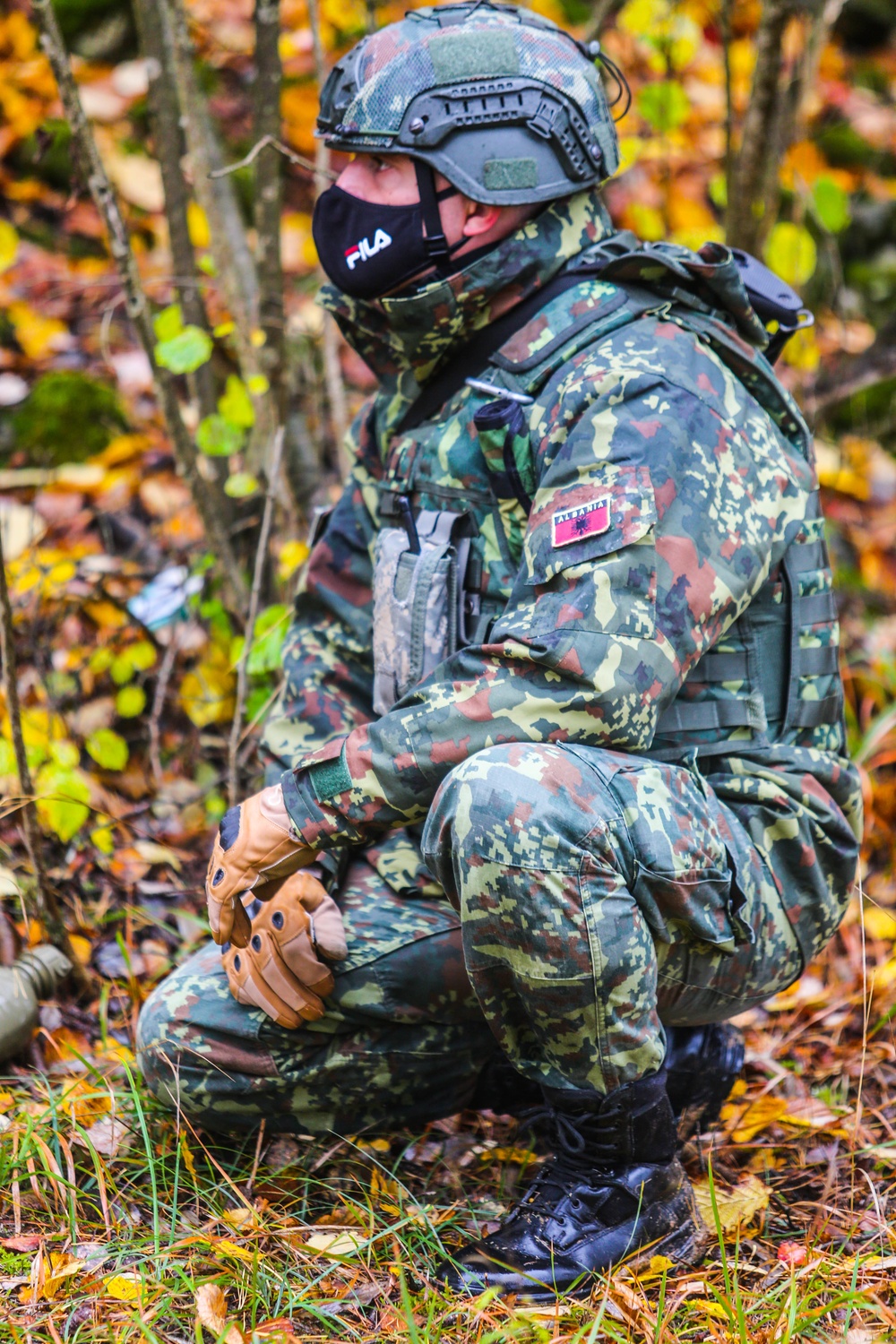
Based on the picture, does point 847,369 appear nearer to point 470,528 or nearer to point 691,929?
point 470,528

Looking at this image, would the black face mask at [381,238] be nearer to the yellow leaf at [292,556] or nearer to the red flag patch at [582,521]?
the red flag patch at [582,521]

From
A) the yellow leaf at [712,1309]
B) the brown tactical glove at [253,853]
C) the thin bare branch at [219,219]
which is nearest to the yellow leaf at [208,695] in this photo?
the thin bare branch at [219,219]

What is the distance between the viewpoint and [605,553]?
1978 mm

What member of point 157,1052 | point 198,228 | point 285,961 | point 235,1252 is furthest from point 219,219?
point 235,1252

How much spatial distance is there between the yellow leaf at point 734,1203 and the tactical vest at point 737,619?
33.4 inches

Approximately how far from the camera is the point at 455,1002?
92.0 inches

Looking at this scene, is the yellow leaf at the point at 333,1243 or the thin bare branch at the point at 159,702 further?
the thin bare branch at the point at 159,702

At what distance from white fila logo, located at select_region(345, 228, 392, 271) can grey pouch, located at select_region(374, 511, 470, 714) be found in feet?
1.70

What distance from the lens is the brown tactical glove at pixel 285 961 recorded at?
2250 millimetres

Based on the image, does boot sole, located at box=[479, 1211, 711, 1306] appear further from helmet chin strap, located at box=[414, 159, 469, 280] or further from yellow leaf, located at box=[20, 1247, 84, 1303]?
helmet chin strap, located at box=[414, 159, 469, 280]

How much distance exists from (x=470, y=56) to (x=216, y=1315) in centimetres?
225

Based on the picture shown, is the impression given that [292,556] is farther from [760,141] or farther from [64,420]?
[760,141]

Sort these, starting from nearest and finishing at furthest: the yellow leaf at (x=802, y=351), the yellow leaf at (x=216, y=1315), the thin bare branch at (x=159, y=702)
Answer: the yellow leaf at (x=216, y=1315) < the thin bare branch at (x=159, y=702) < the yellow leaf at (x=802, y=351)

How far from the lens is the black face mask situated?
2.32 meters
